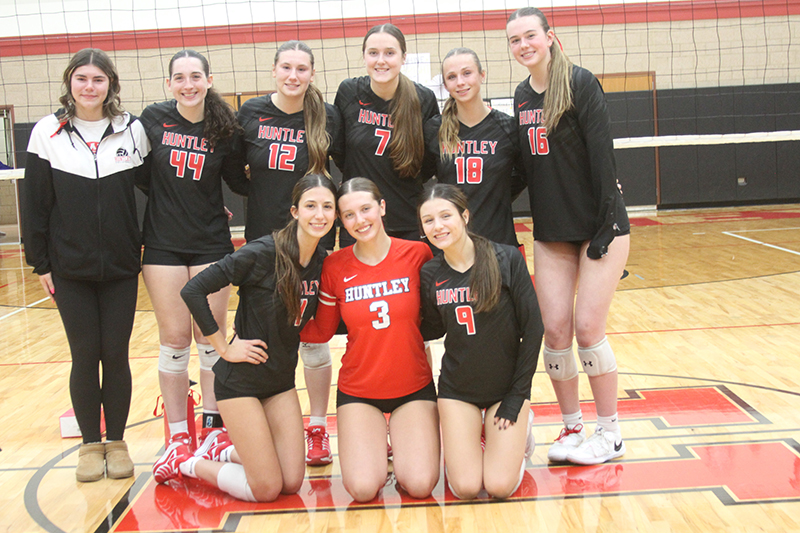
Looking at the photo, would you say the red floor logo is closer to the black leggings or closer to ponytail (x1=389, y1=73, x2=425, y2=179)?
the black leggings

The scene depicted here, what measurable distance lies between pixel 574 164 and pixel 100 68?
193 centimetres

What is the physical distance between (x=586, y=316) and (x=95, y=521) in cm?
200

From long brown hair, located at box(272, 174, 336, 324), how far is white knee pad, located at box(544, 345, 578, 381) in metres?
1.05

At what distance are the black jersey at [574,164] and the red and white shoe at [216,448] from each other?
1.57 meters

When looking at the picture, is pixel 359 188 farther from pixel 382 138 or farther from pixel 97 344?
pixel 97 344

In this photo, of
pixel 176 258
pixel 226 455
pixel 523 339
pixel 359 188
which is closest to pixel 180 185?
pixel 176 258

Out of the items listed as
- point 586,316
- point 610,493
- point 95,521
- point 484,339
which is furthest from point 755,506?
point 95,521

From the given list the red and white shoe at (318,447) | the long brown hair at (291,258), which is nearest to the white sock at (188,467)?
the red and white shoe at (318,447)

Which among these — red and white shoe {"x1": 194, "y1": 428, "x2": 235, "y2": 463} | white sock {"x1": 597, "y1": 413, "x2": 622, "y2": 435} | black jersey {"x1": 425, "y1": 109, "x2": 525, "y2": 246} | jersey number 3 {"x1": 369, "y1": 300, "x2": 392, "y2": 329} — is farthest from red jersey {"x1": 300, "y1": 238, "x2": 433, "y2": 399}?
white sock {"x1": 597, "y1": 413, "x2": 622, "y2": 435}

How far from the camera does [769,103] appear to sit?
1125 centimetres

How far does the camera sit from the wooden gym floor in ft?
7.80

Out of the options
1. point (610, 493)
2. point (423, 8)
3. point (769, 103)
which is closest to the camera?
point (610, 493)

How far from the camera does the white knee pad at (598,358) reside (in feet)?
9.07

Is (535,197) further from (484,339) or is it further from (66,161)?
(66,161)
